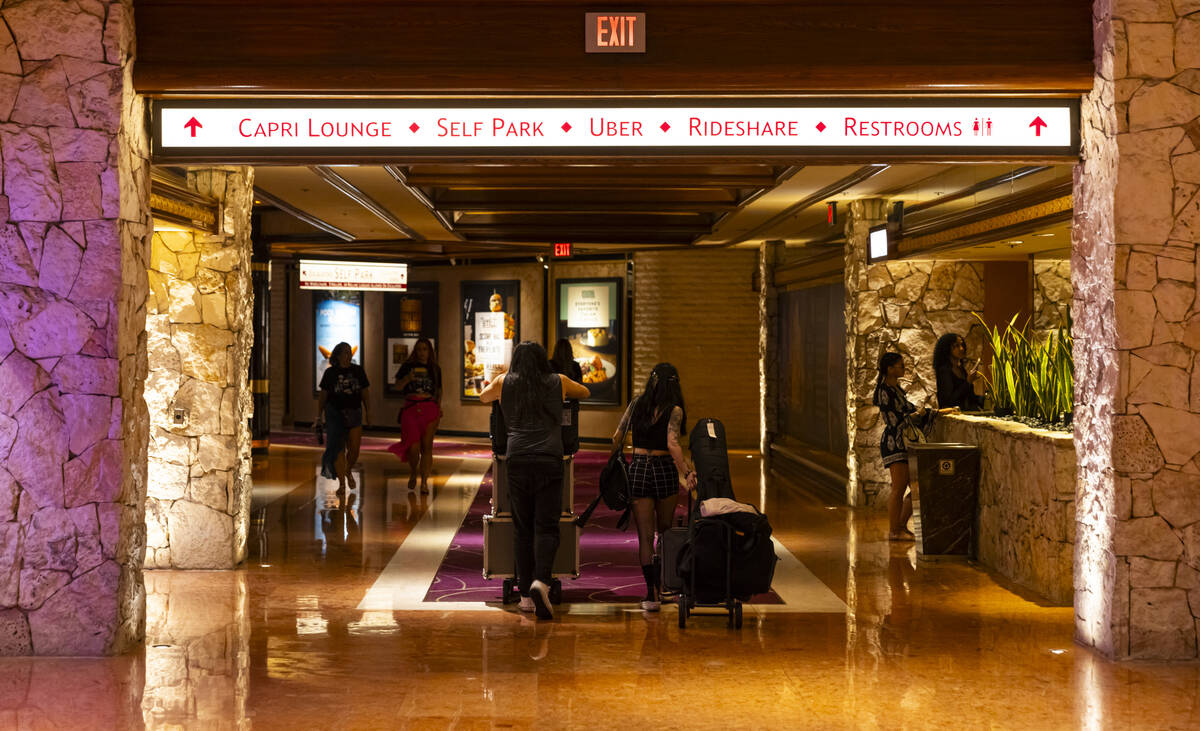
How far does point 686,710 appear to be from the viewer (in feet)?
16.7

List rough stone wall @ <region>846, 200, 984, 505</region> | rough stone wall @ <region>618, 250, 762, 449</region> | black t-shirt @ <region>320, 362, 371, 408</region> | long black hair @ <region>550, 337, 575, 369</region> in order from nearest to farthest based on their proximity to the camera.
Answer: long black hair @ <region>550, 337, 575, 369</region> → rough stone wall @ <region>846, 200, 984, 505</region> → black t-shirt @ <region>320, 362, 371, 408</region> → rough stone wall @ <region>618, 250, 762, 449</region>

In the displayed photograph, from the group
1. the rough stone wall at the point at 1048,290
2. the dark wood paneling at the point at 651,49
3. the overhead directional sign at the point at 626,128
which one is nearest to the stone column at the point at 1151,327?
the dark wood paneling at the point at 651,49

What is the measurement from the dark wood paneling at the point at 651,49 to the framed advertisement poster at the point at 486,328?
13137 mm

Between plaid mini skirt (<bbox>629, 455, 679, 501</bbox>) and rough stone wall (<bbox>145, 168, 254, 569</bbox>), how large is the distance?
297cm

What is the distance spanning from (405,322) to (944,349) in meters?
12.0

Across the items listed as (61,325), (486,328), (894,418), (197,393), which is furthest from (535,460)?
(486,328)

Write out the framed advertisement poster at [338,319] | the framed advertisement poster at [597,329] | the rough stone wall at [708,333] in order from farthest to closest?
the framed advertisement poster at [338,319]
the framed advertisement poster at [597,329]
the rough stone wall at [708,333]

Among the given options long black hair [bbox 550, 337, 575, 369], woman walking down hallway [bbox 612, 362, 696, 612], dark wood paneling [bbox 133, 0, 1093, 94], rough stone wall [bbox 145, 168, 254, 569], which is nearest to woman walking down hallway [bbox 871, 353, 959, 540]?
long black hair [bbox 550, 337, 575, 369]

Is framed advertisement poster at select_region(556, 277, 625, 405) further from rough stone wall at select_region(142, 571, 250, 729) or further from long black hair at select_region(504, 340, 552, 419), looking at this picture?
long black hair at select_region(504, 340, 552, 419)

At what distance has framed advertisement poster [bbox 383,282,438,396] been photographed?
20.2 m

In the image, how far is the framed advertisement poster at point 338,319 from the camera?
68.3ft

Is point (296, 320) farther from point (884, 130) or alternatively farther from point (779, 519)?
point (884, 130)

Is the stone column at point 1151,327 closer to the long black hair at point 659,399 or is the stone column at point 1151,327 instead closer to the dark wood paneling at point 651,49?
the dark wood paneling at point 651,49

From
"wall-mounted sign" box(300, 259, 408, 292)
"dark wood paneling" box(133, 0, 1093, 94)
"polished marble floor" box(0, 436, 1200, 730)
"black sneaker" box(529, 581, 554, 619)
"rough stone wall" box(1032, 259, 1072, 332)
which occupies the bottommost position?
"polished marble floor" box(0, 436, 1200, 730)
